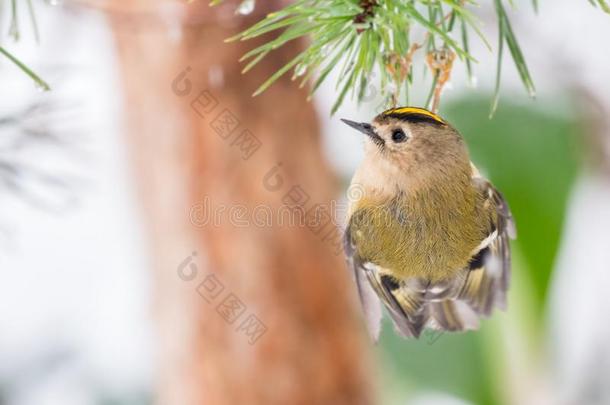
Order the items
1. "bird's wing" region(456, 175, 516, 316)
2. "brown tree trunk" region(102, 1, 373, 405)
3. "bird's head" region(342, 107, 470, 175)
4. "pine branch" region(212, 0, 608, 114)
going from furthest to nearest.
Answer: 1. "brown tree trunk" region(102, 1, 373, 405)
2. "bird's wing" region(456, 175, 516, 316)
3. "bird's head" region(342, 107, 470, 175)
4. "pine branch" region(212, 0, 608, 114)

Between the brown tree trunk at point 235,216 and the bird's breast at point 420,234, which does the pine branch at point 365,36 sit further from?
the brown tree trunk at point 235,216

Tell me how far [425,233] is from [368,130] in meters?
0.11

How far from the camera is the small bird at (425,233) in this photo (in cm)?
73

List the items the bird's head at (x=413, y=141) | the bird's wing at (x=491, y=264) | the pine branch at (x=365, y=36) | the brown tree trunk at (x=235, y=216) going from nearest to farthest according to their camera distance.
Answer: the pine branch at (x=365, y=36) < the bird's head at (x=413, y=141) < the bird's wing at (x=491, y=264) < the brown tree trunk at (x=235, y=216)

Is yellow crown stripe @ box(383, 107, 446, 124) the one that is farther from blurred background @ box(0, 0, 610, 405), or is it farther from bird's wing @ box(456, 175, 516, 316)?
blurred background @ box(0, 0, 610, 405)

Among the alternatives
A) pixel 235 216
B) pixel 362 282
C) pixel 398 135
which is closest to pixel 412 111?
pixel 398 135

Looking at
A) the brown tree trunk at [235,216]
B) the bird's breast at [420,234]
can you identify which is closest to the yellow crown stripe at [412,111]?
the bird's breast at [420,234]

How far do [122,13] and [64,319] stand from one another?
1.03 meters

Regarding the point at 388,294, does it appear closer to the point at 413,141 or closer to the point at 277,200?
the point at 413,141

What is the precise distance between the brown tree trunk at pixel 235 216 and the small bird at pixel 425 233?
0.70 m

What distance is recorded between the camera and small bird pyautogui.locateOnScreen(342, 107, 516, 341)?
0.73 metres

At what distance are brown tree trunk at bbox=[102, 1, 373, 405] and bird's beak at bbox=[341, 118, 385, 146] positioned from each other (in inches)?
30.7

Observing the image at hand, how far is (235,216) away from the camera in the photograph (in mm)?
1506

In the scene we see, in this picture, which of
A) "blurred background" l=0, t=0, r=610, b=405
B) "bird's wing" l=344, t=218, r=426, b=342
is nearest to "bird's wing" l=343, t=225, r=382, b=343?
"bird's wing" l=344, t=218, r=426, b=342
